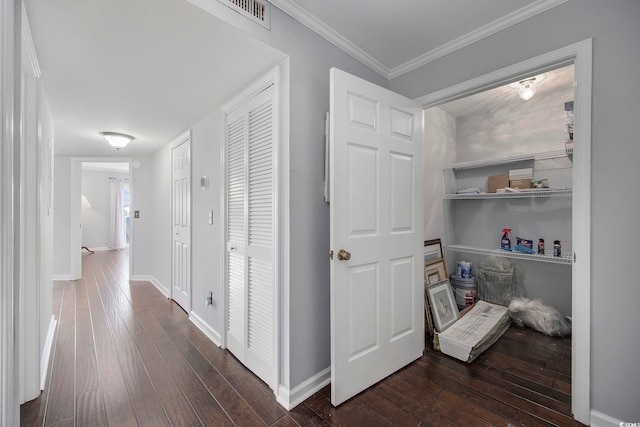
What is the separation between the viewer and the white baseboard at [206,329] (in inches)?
94.9

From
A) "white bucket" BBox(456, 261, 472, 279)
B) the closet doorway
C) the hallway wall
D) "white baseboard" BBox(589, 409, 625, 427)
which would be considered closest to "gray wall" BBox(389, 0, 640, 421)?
"white baseboard" BBox(589, 409, 625, 427)

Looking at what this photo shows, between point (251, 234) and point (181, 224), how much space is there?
1755 millimetres

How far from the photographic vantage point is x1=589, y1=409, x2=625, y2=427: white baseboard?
1363 mm

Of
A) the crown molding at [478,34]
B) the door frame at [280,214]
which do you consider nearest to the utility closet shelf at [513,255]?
the crown molding at [478,34]

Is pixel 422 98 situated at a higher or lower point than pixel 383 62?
lower

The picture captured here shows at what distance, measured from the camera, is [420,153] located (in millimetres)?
2125

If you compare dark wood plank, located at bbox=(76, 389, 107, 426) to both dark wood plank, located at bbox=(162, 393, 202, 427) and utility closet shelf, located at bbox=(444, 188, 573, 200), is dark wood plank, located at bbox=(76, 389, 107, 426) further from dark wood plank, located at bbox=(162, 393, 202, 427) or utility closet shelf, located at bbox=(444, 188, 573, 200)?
utility closet shelf, located at bbox=(444, 188, 573, 200)

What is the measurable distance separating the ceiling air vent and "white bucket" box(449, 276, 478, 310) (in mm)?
3111

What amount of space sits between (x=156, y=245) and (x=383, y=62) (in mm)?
4170

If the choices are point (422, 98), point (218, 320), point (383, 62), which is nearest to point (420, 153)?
point (422, 98)

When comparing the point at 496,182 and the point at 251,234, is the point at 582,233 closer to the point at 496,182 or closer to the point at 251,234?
the point at 496,182

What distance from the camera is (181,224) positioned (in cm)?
328

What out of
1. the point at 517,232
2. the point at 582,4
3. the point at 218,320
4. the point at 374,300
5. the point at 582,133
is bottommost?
the point at 218,320

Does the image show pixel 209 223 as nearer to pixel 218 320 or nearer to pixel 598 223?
pixel 218 320
